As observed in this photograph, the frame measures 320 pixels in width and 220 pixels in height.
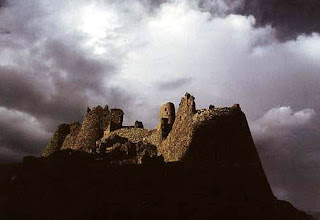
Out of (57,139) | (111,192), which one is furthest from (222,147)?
(57,139)

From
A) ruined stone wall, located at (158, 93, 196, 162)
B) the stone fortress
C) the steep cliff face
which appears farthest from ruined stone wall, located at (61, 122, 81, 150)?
the steep cliff face

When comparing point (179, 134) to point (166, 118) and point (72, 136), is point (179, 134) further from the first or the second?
point (72, 136)

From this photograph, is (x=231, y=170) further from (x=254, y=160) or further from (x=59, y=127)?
(x=59, y=127)

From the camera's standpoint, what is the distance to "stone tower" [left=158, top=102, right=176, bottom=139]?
4134 centimetres

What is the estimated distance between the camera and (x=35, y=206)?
75.4 ft

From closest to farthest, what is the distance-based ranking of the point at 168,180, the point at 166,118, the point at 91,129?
1. the point at 168,180
2. the point at 166,118
3. the point at 91,129

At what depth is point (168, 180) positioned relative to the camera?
25844 millimetres

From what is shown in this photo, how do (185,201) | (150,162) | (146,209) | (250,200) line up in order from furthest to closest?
(250,200) < (150,162) < (185,201) < (146,209)

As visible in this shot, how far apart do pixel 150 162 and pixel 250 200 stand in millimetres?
8471

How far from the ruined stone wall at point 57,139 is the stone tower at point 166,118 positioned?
26285 mm

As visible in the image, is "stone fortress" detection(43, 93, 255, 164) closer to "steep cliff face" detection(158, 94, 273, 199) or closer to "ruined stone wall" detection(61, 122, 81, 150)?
"steep cliff face" detection(158, 94, 273, 199)

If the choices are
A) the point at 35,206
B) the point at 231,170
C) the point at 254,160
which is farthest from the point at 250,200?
the point at 35,206

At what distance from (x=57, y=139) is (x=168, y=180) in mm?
43018

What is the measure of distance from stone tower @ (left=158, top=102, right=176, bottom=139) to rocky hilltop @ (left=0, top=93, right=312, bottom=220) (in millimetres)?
2928
